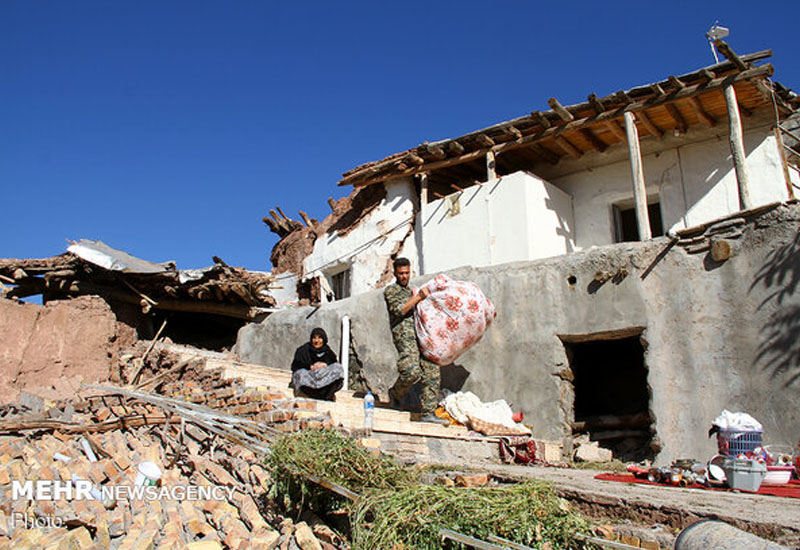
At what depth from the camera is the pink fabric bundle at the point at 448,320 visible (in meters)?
7.34

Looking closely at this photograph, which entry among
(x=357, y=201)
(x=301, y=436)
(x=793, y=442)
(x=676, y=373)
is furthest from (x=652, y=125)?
(x=301, y=436)

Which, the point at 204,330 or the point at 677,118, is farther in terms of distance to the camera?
the point at 204,330

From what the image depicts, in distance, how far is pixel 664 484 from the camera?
15.3 ft

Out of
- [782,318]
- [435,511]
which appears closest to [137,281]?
[435,511]

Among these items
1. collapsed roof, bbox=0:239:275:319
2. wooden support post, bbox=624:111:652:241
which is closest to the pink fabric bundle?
wooden support post, bbox=624:111:652:241

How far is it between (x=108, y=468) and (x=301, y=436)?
74.3 inches

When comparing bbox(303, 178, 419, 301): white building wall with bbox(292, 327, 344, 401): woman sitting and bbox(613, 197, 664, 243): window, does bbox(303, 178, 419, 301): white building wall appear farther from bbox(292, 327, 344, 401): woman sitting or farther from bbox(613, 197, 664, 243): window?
bbox(292, 327, 344, 401): woman sitting

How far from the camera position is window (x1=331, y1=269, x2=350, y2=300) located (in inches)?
593

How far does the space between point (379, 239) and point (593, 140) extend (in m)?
5.03

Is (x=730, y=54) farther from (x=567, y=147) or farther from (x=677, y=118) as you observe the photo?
(x=567, y=147)

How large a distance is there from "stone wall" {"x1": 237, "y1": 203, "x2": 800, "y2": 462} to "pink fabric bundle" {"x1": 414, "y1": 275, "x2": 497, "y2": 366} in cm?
62

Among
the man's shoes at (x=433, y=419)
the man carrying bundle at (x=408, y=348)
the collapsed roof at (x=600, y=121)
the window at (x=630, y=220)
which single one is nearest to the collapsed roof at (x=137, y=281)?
the collapsed roof at (x=600, y=121)

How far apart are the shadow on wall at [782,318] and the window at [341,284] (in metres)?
9.96

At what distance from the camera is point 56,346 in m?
8.69
